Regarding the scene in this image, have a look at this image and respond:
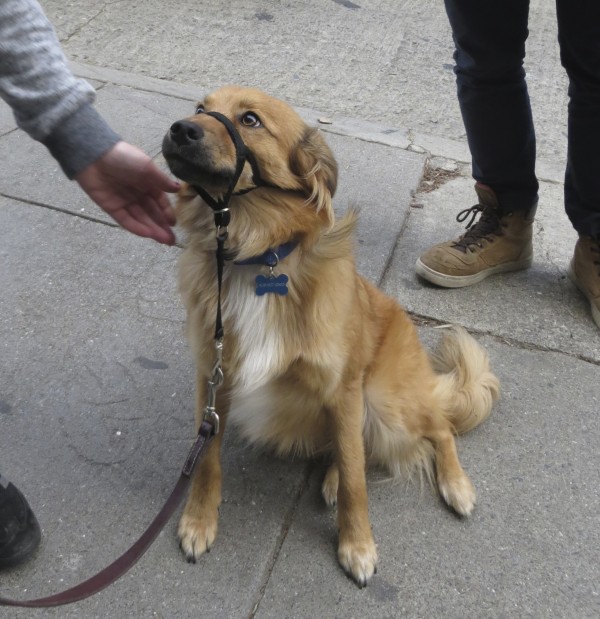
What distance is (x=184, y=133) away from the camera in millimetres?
1663

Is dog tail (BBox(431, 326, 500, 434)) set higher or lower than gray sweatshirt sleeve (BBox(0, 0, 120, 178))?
lower

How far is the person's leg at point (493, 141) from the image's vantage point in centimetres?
282

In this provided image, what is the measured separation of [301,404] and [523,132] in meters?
1.78

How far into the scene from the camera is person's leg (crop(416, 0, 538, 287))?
111 inches

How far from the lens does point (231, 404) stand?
6.95 feet

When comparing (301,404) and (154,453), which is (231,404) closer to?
(301,404)

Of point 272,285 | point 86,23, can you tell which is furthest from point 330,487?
point 86,23

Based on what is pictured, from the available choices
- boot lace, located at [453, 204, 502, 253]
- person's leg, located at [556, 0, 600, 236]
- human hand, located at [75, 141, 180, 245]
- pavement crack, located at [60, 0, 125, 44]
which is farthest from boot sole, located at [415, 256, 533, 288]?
pavement crack, located at [60, 0, 125, 44]

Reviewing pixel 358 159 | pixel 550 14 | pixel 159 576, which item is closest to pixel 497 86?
pixel 358 159

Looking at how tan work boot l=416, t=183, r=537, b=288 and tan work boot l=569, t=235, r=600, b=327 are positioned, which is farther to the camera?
tan work boot l=416, t=183, r=537, b=288

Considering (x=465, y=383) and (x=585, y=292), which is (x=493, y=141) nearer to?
(x=585, y=292)

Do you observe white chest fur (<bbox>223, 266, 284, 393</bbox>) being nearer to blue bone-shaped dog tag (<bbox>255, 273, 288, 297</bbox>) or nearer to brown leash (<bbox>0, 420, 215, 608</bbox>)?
blue bone-shaped dog tag (<bbox>255, 273, 288, 297</bbox>)

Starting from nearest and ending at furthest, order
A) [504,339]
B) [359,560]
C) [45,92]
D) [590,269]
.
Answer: [45,92] < [359,560] < [504,339] < [590,269]

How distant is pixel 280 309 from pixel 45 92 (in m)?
0.85
